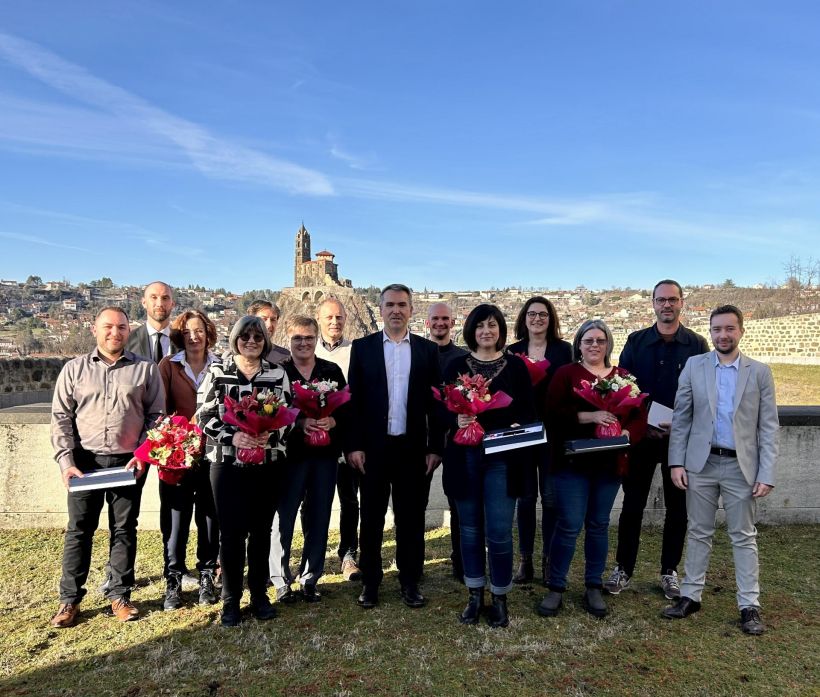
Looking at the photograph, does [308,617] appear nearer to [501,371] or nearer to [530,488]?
[530,488]

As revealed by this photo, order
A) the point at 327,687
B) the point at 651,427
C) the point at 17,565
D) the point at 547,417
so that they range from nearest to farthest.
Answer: the point at 327,687 → the point at 547,417 → the point at 651,427 → the point at 17,565

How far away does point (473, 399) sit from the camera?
11.3 ft

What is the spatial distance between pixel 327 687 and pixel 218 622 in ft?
3.65

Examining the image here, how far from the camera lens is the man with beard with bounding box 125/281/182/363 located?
4750mm

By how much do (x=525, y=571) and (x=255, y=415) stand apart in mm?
2506

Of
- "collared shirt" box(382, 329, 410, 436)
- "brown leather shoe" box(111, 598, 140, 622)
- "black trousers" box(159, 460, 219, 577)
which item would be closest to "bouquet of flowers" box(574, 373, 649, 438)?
"collared shirt" box(382, 329, 410, 436)

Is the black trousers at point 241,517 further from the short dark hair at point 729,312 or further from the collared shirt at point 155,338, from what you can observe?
the short dark hair at point 729,312

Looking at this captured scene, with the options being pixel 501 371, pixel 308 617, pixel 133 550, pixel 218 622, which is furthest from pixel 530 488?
pixel 133 550

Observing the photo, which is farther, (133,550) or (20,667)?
(133,550)

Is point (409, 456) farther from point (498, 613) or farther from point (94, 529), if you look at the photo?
point (94, 529)

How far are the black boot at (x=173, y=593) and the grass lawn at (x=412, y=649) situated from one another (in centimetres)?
8

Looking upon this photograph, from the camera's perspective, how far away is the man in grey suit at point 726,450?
3729mm

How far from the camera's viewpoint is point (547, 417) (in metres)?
3.90

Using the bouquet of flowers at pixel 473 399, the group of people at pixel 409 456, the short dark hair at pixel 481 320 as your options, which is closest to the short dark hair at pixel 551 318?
the group of people at pixel 409 456
